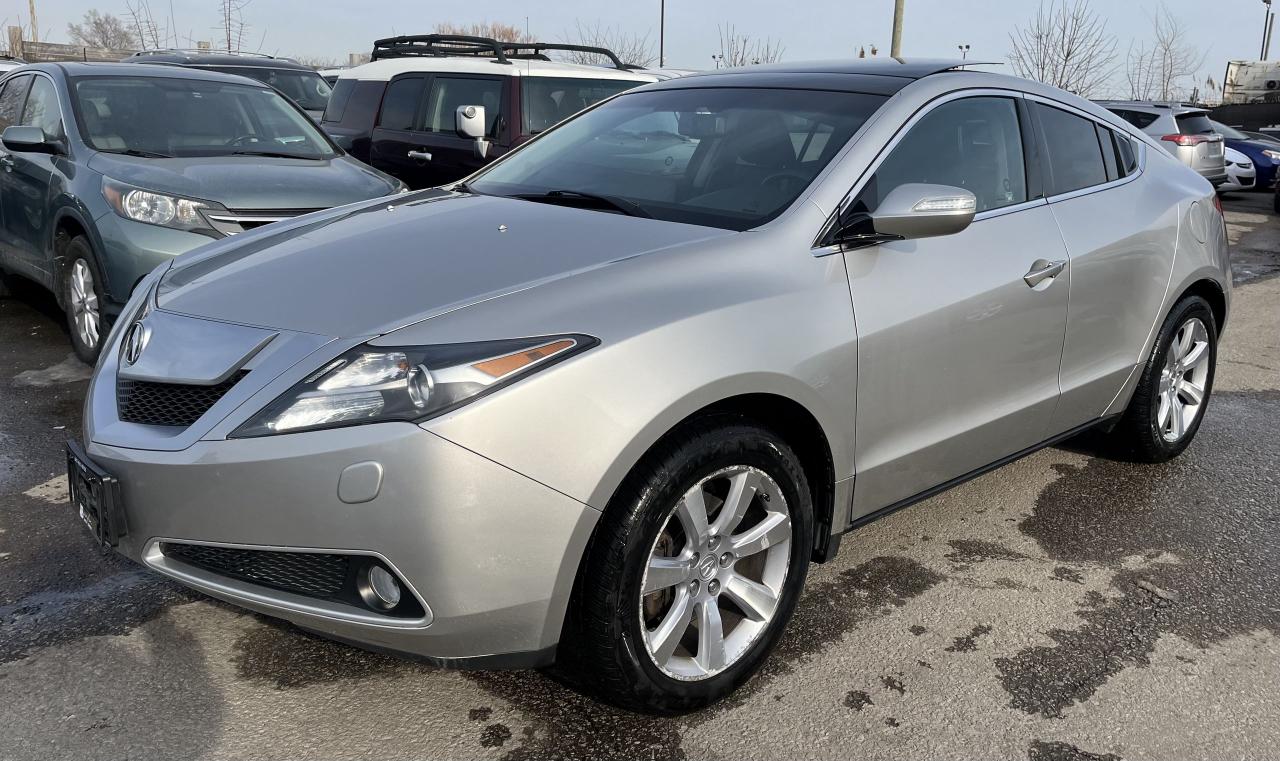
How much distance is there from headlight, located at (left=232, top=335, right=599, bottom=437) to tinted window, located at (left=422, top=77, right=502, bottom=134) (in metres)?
6.19

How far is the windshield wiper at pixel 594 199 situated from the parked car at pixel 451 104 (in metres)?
4.42

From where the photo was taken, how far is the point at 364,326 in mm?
2443

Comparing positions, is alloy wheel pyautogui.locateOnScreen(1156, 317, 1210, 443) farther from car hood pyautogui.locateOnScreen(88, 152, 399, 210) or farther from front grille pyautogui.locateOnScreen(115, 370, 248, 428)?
car hood pyautogui.locateOnScreen(88, 152, 399, 210)

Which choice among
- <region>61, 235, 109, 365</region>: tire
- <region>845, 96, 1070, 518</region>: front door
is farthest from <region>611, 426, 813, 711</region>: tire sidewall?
<region>61, 235, 109, 365</region>: tire

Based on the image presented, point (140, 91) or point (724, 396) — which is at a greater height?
point (140, 91)

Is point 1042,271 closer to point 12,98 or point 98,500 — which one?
point 98,500

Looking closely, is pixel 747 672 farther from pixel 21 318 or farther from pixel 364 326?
pixel 21 318

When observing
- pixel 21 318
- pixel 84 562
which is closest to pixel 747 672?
pixel 84 562

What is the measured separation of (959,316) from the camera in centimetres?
321

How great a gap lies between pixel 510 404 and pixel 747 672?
1050mm

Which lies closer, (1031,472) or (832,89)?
(832,89)

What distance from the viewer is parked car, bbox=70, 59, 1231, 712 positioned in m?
2.31

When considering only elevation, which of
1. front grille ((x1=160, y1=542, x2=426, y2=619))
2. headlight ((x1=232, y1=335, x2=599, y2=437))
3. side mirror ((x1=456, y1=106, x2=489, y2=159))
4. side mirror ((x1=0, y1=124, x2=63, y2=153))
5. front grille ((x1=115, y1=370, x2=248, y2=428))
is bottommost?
front grille ((x1=160, y1=542, x2=426, y2=619))

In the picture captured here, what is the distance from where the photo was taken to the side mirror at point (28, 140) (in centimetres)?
589
